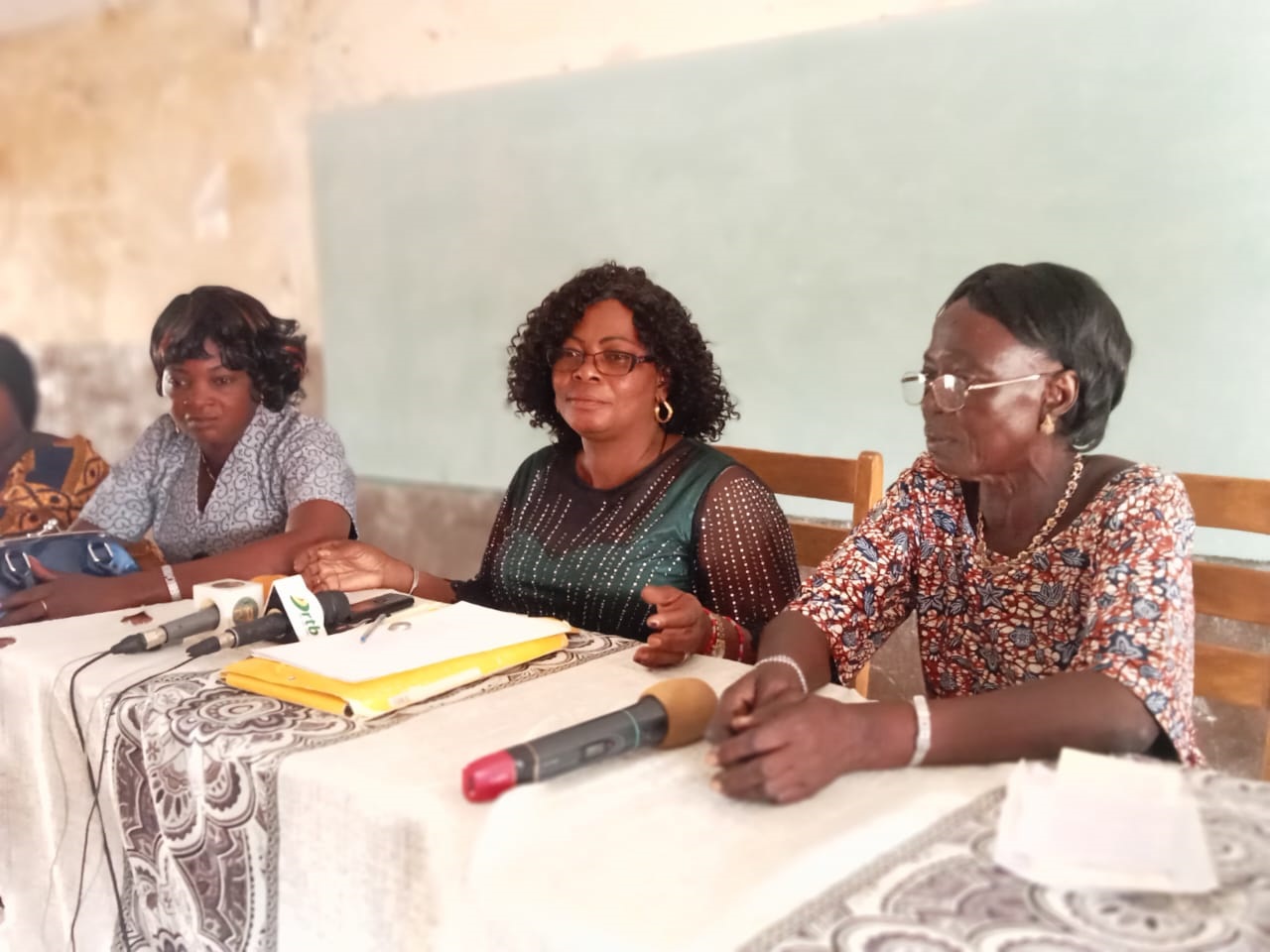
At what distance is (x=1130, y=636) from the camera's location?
1.07m

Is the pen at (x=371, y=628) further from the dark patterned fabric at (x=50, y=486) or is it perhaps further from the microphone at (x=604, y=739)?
the dark patterned fabric at (x=50, y=486)

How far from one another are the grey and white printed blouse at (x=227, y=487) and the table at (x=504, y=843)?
2.67ft

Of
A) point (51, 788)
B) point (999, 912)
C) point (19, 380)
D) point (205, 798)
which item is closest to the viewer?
point (999, 912)

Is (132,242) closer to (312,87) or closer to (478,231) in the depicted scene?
(312,87)

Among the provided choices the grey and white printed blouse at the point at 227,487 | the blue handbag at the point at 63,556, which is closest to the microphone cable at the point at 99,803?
the blue handbag at the point at 63,556

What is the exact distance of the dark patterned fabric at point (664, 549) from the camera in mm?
1757

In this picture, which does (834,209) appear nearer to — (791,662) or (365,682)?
(791,662)

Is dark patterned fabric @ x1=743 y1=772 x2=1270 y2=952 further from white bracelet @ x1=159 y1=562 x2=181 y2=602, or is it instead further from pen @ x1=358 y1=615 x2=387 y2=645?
white bracelet @ x1=159 y1=562 x2=181 y2=602

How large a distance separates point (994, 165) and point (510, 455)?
1660 millimetres

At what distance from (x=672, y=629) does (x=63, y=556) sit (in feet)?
4.09

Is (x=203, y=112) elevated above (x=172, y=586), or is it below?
above

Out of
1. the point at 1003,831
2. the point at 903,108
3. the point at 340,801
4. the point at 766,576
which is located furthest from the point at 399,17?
the point at 1003,831

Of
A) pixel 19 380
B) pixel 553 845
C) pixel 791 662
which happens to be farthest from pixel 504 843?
pixel 19 380

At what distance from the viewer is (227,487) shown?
7.22ft
